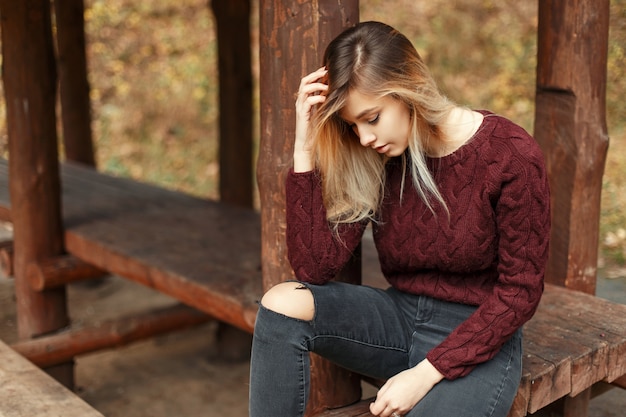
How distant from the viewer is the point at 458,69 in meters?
9.77

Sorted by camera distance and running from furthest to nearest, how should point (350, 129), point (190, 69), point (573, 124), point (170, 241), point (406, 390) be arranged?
1. point (190, 69)
2. point (170, 241)
3. point (573, 124)
4. point (350, 129)
5. point (406, 390)

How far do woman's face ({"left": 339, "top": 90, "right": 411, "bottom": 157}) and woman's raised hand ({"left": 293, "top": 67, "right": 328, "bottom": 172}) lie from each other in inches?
3.9

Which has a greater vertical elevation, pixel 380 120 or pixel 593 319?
pixel 380 120

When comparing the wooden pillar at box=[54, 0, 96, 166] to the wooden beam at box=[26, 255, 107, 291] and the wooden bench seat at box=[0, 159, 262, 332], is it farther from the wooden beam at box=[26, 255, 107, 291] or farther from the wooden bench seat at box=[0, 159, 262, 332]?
the wooden beam at box=[26, 255, 107, 291]

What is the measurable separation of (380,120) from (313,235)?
0.41 m

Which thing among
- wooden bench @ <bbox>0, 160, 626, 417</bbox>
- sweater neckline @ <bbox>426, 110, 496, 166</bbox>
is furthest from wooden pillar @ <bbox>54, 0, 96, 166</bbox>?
sweater neckline @ <bbox>426, 110, 496, 166</bbox>

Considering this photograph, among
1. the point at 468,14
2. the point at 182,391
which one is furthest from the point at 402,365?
the point at 468,14

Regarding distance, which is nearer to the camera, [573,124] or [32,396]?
[32,396]

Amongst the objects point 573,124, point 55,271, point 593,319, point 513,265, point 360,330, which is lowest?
point 55,271

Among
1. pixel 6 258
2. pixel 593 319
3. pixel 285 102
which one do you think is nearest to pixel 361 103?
pixel 285 102

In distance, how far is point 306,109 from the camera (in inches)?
85.5

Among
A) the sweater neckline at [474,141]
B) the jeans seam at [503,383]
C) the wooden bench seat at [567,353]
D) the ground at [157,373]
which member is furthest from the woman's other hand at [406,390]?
the ground at [157,373]

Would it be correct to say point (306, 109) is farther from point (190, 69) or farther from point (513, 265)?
point (190, 69)


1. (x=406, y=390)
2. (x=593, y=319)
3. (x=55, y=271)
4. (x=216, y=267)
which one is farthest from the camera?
(x=55, y=271)
